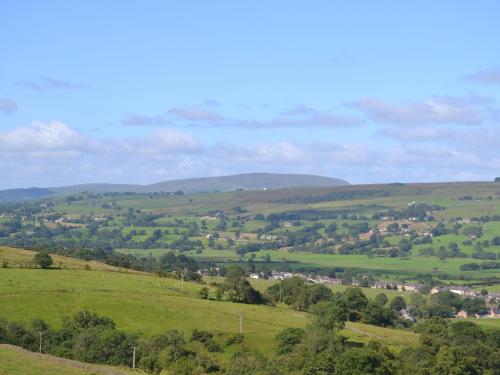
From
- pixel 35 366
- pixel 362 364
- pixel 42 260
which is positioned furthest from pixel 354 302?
pixel 35 366

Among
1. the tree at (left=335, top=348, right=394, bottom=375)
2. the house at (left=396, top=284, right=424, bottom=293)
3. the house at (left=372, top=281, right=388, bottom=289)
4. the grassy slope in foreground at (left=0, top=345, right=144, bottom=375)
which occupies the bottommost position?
the house at (left=396, top=284, right=424, bottom=293)

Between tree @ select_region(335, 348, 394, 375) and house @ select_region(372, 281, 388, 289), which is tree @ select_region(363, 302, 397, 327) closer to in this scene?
tree @ select_region(335, 348, 394, 375)

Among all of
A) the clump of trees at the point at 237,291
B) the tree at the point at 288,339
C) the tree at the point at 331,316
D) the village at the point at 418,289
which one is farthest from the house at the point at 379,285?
the tree at the point at 288,339

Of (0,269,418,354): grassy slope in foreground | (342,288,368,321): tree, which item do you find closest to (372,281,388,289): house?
(342,288,368,321): tree

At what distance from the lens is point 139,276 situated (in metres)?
114

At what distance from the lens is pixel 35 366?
47906 mm

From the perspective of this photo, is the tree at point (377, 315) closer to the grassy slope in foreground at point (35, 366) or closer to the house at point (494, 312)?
the house at point (494, 312)

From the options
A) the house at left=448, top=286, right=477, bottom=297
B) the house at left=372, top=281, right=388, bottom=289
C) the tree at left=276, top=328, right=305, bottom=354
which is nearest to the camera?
the tree at left=276, top=328, right=305, bottom=354

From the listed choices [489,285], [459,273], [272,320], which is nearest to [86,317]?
[272,320]

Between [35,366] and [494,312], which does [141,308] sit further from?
[494,312]

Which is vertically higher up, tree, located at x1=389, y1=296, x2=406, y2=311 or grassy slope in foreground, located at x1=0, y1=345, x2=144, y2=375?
grassy slope in foreground, located at x1=0, y1=345, x2=144, y2=375

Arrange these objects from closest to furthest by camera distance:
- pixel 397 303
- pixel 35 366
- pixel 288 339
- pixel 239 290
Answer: pixel 35 366
pixel 288 339
pixel 239 290
pixel 397 303

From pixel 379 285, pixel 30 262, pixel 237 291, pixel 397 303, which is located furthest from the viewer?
pixel 379 285

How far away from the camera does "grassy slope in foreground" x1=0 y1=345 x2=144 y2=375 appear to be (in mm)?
45713
